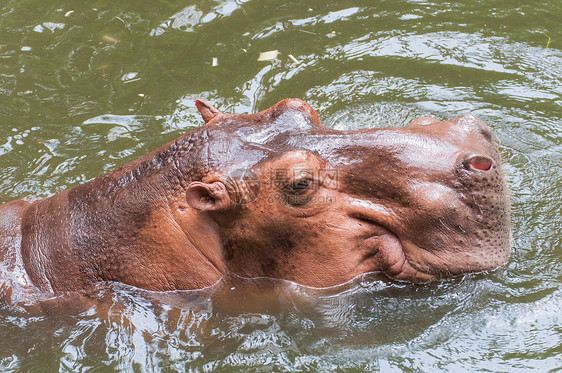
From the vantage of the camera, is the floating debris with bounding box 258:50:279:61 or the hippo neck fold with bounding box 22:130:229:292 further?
Result: the floating debris with bounding box 258:50:279:61

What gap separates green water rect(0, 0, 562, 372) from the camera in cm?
485

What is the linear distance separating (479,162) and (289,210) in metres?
1.29

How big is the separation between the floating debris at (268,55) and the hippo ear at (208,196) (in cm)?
439

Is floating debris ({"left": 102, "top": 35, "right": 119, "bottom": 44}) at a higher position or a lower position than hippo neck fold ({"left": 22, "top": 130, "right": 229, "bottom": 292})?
lower

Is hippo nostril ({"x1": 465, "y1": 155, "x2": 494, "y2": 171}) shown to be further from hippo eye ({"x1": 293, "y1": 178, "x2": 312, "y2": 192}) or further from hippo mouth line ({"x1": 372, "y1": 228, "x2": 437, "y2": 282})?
hippo eye ({"x1": 293, "y1": 178, "x2": 312, "y2": 192})

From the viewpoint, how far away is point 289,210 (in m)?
4.43

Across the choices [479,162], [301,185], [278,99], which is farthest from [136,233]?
[278,99]

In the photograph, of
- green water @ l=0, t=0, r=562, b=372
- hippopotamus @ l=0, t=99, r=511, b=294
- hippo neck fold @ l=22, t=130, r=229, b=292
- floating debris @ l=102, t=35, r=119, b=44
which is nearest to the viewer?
hippopotamus @ l=0, t=99, r=511, b=294

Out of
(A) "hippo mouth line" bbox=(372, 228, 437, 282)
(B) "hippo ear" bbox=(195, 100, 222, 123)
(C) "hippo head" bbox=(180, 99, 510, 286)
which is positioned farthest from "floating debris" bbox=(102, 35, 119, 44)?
(A) "hippo mouth line" bbox=(372, 228, 437, 282)

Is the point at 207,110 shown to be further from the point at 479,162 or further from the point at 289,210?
the point at 479,162

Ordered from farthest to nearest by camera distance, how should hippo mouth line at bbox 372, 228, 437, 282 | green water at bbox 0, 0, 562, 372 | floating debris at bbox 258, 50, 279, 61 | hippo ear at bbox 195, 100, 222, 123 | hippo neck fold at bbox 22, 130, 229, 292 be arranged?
1. floating debris at bbox 258, 50, 279, 61
2. hippo ear at bbox 195, 100, 222, 123
3. green water at bbox 0, 0, 562, 372
4. hippo neck fold at bbox 22, 130, 229, 292
5. hippo mouth line at bbox 372, 228, 437, 282

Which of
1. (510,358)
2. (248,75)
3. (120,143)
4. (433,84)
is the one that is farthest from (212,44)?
(510,358)

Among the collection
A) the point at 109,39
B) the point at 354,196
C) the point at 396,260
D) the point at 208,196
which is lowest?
the point at 109,39

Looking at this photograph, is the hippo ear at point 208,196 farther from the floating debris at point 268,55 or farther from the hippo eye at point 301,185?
the floating debris at point 268,55
